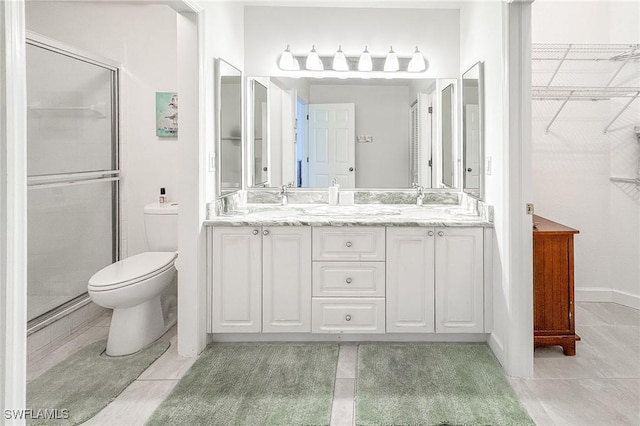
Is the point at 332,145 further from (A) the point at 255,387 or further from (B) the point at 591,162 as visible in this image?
(B) the point at 591,162

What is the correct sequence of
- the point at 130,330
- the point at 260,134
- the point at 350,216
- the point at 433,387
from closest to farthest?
Answer: 1. the point at 433,387
2. the point at 130,330
3. the point at 350,216
4. the point at 260,134

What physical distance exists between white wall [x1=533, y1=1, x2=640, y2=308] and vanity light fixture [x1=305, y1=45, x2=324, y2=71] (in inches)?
64.2

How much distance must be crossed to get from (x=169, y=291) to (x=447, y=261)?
1.93m

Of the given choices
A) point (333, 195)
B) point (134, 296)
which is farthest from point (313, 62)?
Answer: point (134, 296)

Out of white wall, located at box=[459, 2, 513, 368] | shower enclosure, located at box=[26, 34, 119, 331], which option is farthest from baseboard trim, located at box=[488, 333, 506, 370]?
shower enclosure, located at box=[26, 34, 119, 331]

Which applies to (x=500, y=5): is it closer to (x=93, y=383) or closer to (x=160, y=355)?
(x=160, y=355)

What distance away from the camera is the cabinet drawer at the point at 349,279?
2918mm

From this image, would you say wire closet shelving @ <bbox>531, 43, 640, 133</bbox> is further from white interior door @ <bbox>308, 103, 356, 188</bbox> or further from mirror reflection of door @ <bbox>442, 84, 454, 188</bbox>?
white interior door @ <bbox>308, 103, 356, 188</bbox>

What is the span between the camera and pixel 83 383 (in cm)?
244

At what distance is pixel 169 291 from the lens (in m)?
3.52

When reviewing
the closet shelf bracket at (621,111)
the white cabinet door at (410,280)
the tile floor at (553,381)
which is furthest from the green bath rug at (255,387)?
the closet shelf bracket at (621,111)

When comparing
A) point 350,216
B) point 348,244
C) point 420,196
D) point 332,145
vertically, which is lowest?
point 348,244

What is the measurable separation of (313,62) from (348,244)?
1.43m

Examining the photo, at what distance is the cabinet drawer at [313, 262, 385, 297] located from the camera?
292cm
